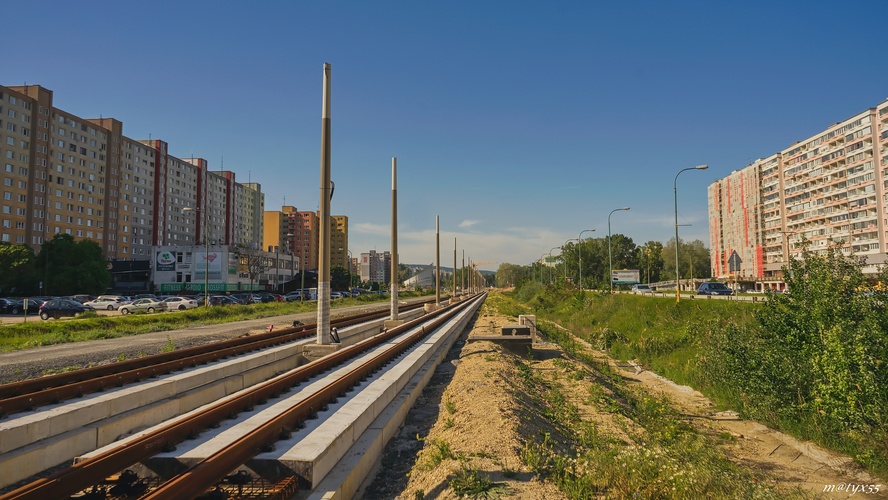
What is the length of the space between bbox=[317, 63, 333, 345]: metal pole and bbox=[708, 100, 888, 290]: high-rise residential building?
176ft

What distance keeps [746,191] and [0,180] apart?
136854 mm

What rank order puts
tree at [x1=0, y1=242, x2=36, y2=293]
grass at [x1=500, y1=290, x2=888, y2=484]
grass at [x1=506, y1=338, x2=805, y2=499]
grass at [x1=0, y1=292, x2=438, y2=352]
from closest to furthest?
grass at [x1=506, y1=338, x2=805, y2=499] → grass at [x1=500, y1=290, x2=888, y2=484] → grass at [x1=0, y1=292, x2=438, y2=352] → tree at [x1=0, y1=242, x2=36, y2=293]

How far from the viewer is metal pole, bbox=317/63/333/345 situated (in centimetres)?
1474

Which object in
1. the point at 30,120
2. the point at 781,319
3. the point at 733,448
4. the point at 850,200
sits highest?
the point at 30,120

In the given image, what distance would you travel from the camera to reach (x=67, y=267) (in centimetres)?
6312

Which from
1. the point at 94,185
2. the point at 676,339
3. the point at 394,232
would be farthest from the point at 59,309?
the point at 94,185

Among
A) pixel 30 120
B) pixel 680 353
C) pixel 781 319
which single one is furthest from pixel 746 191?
pixel 30 120

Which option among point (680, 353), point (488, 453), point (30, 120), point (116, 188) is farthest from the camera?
point (116, 188)

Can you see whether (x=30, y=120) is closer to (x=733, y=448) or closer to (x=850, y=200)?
(x=733, y=448)

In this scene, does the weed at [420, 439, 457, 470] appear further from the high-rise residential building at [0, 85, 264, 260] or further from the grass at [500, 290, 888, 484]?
the high-rise residential building at [0, 85, 264, 260]

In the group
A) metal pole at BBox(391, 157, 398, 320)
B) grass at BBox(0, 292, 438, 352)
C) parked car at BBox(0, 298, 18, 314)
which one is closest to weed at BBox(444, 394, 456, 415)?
grass at BBox(0, 292, 438, 352)

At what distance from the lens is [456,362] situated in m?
15.6

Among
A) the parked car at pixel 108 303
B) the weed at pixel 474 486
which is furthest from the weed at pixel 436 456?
the parked car at pixel 108 303

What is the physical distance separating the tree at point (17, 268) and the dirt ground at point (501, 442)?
65.1m
